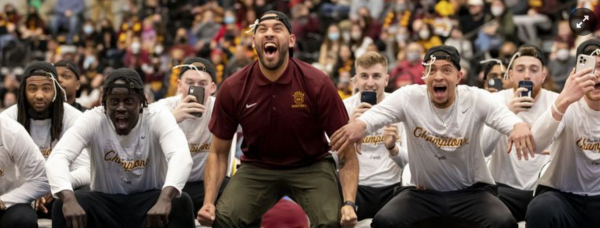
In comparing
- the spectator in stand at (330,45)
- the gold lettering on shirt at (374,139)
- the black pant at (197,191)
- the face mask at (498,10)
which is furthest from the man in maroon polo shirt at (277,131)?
the spectator in stand at (330,45)

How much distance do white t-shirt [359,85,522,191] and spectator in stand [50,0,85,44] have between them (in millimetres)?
18089

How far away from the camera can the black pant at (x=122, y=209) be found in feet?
28.2

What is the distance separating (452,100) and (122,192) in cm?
284

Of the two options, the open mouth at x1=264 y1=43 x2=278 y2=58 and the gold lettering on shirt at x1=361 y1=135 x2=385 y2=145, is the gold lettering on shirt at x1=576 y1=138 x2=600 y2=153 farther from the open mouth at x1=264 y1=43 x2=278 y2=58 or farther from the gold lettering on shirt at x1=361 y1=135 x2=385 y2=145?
the open mouth at x1=264 y1=43 x2=278 y2=58

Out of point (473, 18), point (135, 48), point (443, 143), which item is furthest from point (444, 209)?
point (135, 48)

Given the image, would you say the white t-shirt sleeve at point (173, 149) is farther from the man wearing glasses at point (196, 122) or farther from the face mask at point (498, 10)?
the face mask at point (498, 10)

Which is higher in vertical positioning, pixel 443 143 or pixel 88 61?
pixel 88 61

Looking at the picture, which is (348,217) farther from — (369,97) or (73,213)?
(73,213)

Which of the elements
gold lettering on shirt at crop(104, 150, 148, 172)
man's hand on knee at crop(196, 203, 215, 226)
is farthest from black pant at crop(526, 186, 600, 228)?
gold lettering on shirt at crop(104, 150, 148, 172)

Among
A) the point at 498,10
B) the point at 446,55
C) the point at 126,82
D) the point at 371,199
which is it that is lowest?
the point at 371,199

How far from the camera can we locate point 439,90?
28.3 ft

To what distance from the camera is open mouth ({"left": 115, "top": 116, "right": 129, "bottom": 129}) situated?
28.4 ft

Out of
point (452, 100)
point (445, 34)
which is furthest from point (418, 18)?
point (452, 100)

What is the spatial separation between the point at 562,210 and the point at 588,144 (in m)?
0.62
